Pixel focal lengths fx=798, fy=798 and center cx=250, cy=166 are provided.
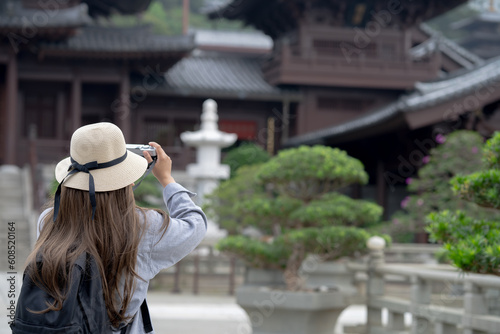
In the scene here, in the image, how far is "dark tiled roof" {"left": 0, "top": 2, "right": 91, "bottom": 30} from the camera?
650 inches

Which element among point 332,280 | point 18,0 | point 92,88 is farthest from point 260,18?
point 332,280

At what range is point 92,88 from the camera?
1991cm

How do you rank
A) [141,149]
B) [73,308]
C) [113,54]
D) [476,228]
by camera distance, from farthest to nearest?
[113,54] → [476,228] → [141,149] → [73,308]

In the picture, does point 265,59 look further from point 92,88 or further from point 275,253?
point 275,253

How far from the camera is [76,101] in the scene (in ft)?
59.9

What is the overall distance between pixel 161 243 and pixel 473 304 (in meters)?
3.60

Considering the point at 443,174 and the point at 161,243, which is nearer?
the point at 161,243

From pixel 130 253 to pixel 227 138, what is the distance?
41.8 ft

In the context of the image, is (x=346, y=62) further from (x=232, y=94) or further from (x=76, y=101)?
(x=76, y=101)

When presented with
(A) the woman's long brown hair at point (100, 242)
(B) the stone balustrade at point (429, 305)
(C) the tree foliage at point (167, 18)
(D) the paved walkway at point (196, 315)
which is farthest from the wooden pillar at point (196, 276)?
(C) the tree foliage at point (167, 18)

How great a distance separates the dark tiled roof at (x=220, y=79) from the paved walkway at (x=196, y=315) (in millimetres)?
8537

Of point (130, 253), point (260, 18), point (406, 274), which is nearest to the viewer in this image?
point (130, 253)

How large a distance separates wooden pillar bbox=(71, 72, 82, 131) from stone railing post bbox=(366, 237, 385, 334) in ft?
38.6

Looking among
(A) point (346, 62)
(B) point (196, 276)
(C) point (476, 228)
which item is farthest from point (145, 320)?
(A) point (346, 62)
